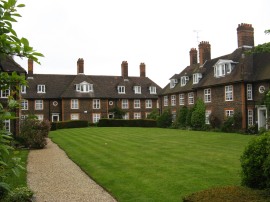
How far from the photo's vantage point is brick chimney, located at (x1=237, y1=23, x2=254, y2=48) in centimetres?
3507

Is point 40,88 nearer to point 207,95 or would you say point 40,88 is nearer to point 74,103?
point 74,103

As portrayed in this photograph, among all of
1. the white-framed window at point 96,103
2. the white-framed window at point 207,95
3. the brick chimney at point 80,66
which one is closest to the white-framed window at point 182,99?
the white-framed window at point 207,95

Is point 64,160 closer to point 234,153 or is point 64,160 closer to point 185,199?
point 234,153

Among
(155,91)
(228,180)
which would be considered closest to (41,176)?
(228,180)

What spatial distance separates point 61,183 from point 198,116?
27.9m

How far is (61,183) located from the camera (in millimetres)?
11109

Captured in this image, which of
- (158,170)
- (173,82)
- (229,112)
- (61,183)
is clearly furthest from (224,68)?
(61,183)

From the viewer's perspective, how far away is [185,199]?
6.74 meters

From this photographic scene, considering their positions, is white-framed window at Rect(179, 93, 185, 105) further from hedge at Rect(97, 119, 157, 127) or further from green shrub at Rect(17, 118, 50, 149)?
green shrub at Rect(17, 118, 50, 149)

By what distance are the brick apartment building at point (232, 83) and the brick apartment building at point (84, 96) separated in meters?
11.8

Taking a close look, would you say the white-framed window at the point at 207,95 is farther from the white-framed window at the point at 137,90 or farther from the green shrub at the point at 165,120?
the white-framed window at the point at 137,90

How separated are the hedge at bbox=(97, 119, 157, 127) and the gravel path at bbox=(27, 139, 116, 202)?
28.2 meters

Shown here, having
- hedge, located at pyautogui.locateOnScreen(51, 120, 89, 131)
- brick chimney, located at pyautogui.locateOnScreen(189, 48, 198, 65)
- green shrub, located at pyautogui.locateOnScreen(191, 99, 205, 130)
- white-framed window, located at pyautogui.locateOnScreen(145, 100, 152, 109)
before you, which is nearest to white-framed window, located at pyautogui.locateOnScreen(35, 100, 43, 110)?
hedge, located at pyautogui.locateOnScreen(51, 120, 89, 131)

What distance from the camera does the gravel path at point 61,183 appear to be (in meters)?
9.30
